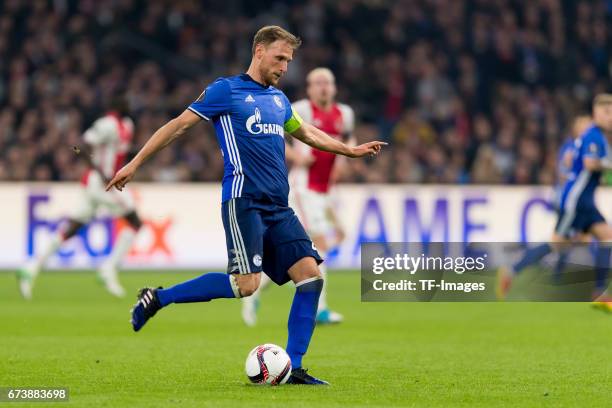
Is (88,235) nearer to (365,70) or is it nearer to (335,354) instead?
(365,70)

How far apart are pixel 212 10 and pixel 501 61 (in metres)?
5.89

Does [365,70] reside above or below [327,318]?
above

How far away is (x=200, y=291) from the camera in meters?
7.99

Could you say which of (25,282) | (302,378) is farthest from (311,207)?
(302,378)

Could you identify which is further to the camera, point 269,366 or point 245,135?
point 245,135

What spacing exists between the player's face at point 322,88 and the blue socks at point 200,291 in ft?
15.6

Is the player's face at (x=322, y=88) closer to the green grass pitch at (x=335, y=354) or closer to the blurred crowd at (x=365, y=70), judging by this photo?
the green grass pitch at (x=335, y=354)

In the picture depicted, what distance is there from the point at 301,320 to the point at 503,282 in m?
8.00

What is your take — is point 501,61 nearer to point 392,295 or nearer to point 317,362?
point 392,295

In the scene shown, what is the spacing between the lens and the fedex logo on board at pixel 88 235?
758 inches

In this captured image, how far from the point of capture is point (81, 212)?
1600 cm

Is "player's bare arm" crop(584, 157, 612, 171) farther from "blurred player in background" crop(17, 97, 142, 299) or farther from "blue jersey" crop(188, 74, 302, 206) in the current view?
"blue jersey" crop(188, 74, 302, 206)

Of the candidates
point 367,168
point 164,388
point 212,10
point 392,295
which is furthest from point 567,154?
point 212,10

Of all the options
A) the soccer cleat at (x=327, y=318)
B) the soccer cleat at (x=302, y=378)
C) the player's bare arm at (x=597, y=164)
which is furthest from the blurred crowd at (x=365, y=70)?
the soccer cleat at (x=302, y=378)
